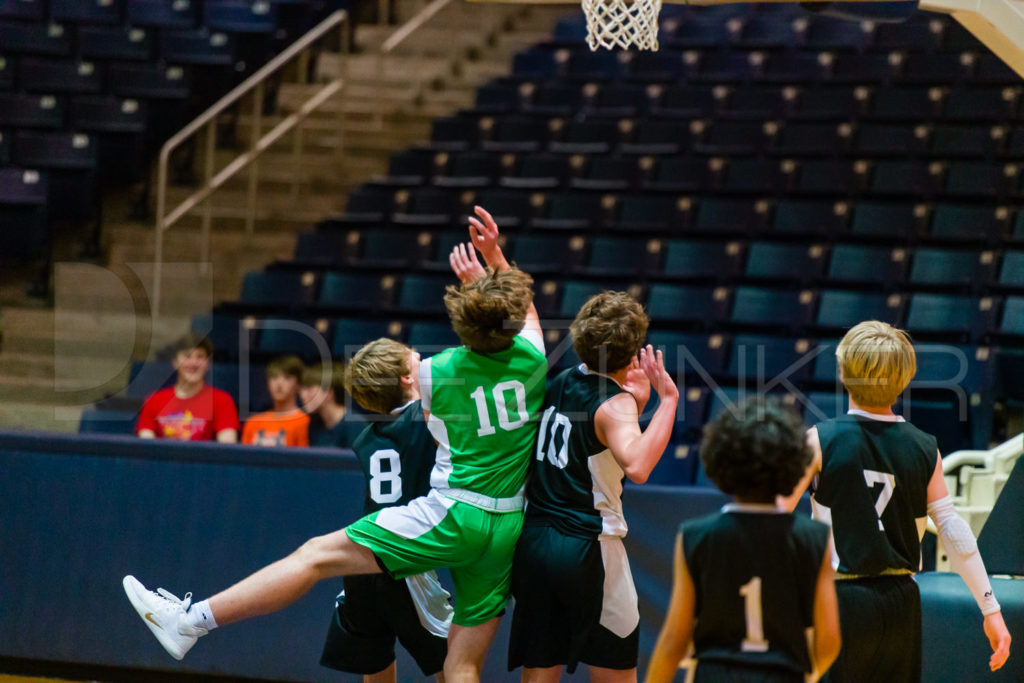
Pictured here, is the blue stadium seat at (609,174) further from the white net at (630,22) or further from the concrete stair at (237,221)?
the white net at (630,22)

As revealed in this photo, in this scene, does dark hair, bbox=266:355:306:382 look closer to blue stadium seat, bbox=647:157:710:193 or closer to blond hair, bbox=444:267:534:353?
blond hair, bbox=444:267:534:353

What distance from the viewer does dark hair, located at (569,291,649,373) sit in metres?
3.80

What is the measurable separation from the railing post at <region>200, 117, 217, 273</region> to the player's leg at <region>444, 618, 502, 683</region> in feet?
24.7

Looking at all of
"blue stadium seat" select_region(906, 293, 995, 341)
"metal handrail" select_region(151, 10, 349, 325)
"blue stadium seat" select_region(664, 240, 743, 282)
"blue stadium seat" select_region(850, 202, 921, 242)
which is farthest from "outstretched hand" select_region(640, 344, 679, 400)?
"metal handrail" select_region(151, 10, 349, 325)

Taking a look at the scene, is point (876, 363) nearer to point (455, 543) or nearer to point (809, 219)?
point (455, 543)

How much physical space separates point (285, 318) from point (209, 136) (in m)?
2.61

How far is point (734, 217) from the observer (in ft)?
32.8

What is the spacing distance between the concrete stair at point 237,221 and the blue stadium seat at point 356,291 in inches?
53.1

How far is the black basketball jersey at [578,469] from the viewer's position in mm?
3824

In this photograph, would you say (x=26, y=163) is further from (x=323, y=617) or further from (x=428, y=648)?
(x=428, y=648)

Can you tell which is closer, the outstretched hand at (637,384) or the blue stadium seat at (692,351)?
the outstretched hand at (637,384)

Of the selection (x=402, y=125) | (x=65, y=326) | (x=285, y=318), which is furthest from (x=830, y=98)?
(x=65, y=326)

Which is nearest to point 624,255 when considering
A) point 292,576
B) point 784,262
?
point 784,262

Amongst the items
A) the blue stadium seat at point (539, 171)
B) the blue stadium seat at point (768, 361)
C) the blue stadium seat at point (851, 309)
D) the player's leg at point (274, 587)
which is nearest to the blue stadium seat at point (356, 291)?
the blue stadium seat at point (539, 171)
